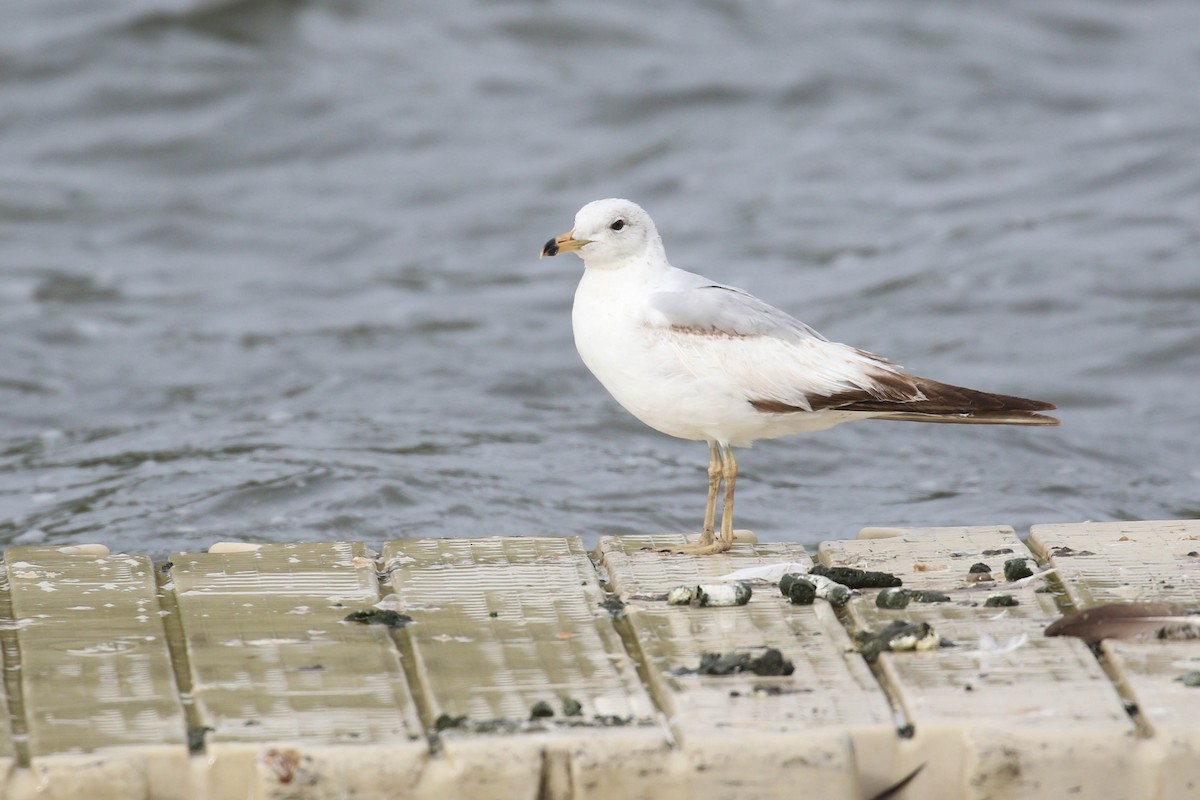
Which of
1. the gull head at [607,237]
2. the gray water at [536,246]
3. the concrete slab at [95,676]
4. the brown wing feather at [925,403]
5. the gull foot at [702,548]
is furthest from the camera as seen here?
the gray water at [536,246]

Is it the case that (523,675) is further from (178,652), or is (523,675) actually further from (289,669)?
(178,652)

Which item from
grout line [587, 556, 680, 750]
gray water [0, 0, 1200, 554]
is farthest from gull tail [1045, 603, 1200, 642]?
gray water [0, 0, 1200, 554]

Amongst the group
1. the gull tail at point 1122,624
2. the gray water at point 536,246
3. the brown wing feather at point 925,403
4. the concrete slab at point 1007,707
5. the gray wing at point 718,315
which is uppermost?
the gray wing at point 718,315

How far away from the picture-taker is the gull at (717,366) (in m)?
4.79

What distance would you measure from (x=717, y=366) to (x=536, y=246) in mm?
7903

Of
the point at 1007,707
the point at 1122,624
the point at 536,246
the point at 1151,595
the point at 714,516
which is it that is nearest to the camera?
the point at 1007,707

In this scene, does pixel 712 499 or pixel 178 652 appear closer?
pixel 178 652

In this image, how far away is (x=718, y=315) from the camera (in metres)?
4.91

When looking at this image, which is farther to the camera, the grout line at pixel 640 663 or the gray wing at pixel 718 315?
the gray wing at pixel 718 315

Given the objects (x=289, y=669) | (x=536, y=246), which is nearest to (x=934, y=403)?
(x=289, y=669)

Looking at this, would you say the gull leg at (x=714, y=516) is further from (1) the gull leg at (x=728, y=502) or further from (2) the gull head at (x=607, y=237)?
(2) the gull head at (x=607, y=237)

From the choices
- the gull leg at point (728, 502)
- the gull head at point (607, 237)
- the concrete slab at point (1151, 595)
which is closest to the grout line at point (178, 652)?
the gull head at point (607, 237)

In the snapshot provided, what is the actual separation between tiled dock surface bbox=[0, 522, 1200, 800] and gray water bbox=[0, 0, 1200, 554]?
287 centimetres

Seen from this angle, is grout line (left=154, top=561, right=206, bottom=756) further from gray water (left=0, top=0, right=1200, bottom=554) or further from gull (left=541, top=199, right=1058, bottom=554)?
gray water (left=0, top=0, right=1200, bottom=554)
